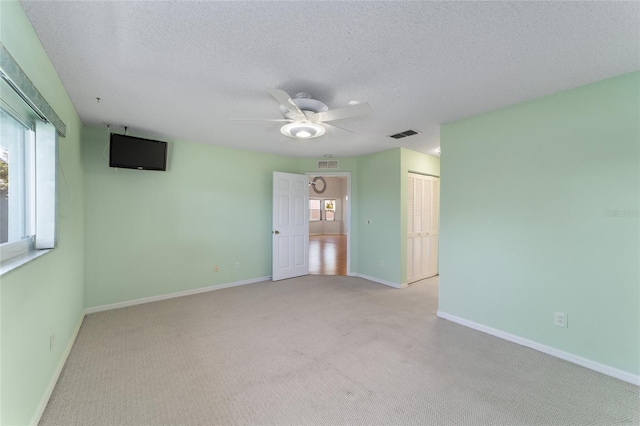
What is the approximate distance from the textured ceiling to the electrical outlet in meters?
2.02

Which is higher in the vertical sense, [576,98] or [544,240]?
[576,98]

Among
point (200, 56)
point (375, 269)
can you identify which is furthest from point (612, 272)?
point (200, 56)

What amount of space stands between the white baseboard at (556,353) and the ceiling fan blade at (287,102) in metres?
2.88

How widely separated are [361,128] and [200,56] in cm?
210

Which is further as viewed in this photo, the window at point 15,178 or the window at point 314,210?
the window at point 314,210

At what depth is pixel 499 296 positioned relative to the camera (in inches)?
109

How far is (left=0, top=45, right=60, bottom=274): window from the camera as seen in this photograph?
1.40 m

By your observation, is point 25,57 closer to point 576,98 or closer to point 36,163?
point 36,163

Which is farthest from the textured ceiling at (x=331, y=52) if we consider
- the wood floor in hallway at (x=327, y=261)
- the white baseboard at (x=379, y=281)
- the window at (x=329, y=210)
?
the window at (x=329, y=210)

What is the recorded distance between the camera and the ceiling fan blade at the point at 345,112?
1.96m

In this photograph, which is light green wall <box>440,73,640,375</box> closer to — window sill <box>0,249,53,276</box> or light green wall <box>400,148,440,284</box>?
light green wall <box>400,148,440,284</box>

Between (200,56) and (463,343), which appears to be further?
(463,343)

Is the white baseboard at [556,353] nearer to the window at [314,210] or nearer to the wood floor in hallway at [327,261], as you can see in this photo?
the wood floor in hallway at [327,261]

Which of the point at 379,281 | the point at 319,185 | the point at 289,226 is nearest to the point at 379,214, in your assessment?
the point at 379,281
